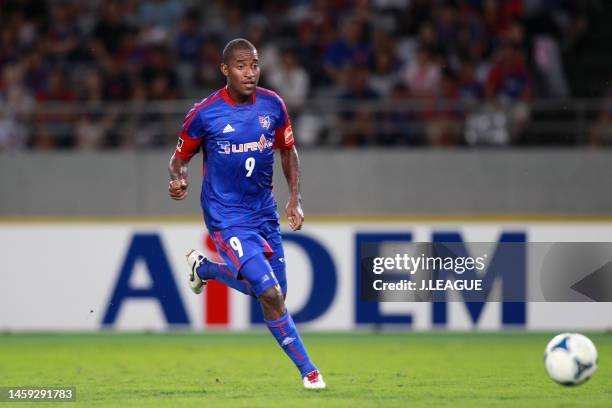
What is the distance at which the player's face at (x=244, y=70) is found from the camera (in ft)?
25.6

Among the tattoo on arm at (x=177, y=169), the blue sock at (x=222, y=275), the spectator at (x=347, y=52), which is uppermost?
the spectator at (x=347, y=52)

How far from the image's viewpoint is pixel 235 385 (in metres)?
8.52

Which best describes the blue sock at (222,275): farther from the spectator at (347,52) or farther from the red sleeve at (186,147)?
the spectator at (347,52)

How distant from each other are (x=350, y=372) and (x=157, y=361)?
6.06 feet

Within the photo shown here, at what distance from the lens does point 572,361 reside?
24.1ft

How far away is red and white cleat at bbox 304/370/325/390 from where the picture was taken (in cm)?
789

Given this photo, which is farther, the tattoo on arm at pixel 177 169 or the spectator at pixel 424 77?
the spectator at pixel 424 77

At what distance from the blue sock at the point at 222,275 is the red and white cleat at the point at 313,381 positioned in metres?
0.68

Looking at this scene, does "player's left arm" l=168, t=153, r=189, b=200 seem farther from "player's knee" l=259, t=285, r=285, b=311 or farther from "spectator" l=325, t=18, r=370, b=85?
"spectator" l=325, t=18, r=370, b=85

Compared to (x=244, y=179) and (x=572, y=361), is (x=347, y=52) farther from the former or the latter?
(x=572, y=361)

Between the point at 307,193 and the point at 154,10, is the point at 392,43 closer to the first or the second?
the point at 307,193

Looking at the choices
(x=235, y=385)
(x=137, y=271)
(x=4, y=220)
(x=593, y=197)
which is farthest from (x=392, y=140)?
(x=235, y=385)

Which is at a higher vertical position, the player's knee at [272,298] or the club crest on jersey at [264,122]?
the club crest on jersey at [264,122]

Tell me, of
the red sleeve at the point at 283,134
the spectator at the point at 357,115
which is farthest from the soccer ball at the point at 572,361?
the spectator at the point at 357,115
